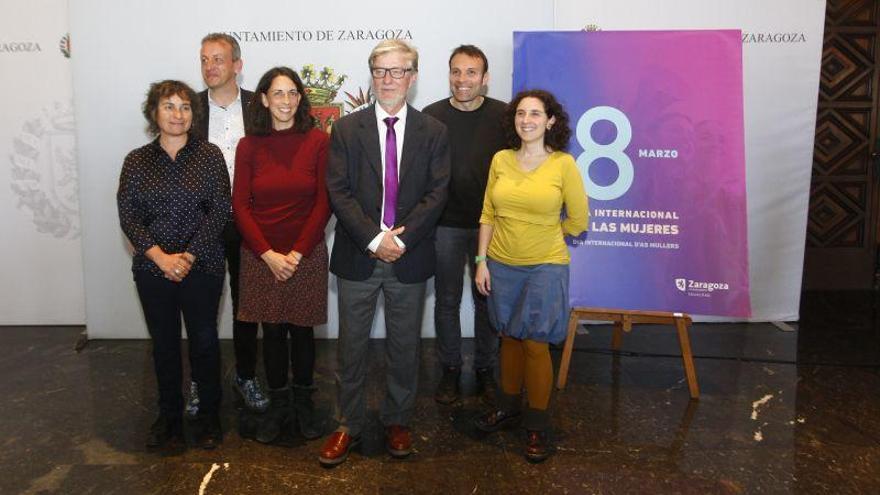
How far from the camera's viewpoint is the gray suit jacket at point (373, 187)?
259 cm

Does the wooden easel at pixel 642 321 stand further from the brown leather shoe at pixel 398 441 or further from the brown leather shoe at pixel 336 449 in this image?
the brown leather shoe at pixel 336 449

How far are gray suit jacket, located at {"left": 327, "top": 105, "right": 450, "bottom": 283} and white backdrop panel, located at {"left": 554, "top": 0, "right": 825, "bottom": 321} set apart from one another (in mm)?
2078

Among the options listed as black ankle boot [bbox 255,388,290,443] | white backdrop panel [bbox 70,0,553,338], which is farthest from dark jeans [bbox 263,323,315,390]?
white backdrop panel [bbox 70,0,553,338]

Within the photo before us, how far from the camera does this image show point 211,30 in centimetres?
399

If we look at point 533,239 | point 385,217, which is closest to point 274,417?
point 385,217

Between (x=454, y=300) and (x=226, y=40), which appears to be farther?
(x=454, y=300)

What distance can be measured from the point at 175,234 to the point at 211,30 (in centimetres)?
180

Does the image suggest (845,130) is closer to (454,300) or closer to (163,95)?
(454,300)

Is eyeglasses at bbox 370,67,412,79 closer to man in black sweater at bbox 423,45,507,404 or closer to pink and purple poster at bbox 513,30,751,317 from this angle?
man in black sweater at bbox 423,45,507,404

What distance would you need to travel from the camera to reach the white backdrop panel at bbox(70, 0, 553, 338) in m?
3.95

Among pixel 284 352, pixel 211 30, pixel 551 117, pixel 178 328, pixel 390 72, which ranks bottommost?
pixel 284 352

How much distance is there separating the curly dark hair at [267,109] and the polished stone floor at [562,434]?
1.35 m

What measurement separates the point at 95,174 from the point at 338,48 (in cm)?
169

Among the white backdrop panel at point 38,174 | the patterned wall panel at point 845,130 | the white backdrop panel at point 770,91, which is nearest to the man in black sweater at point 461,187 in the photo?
the white backdrop panel at point 770,91
